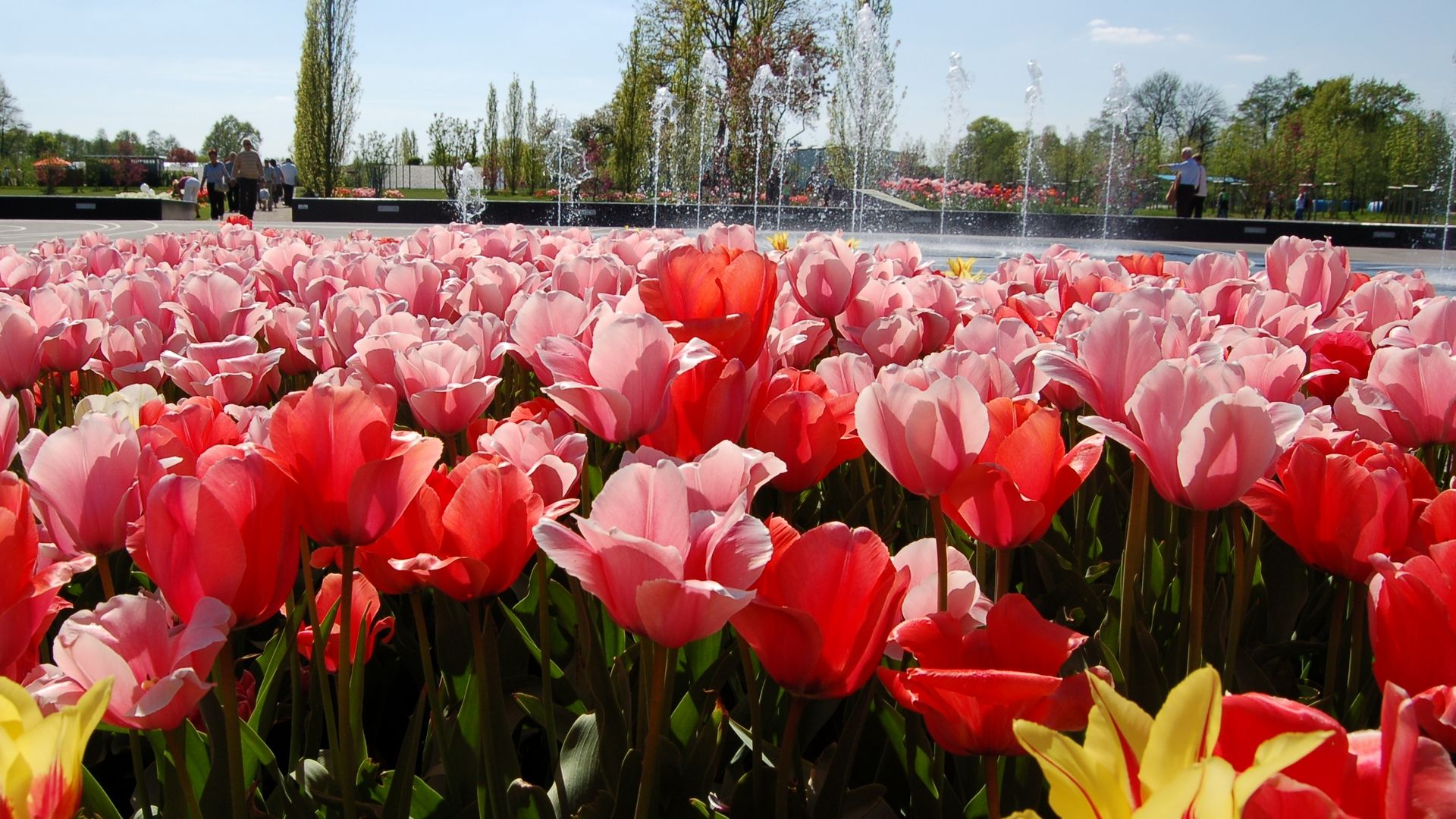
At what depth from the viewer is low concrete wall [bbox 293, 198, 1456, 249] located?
20047 mm

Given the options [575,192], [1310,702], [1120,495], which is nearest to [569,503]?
[1310,702]

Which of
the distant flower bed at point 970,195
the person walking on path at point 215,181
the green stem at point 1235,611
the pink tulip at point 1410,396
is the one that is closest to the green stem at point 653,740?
the green stem at point 1235,611

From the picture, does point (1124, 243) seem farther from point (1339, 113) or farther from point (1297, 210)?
point (1339, 113)

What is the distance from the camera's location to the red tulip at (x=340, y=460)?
830mm

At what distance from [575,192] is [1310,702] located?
1464 inches

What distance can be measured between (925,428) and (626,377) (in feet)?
0.99

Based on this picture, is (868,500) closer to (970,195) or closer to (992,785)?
(992,785)

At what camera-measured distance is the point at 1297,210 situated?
26.1 metres

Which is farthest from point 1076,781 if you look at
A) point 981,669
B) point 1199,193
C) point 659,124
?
point 659,124

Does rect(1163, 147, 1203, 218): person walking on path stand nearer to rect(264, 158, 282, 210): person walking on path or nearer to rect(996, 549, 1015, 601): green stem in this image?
rect(996, 549, 1015, 601): green stem

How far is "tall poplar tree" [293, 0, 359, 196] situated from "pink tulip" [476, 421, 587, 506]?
132 feet

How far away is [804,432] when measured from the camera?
1.09 m

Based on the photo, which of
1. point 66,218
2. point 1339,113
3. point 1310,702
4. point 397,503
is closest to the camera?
point 397,503

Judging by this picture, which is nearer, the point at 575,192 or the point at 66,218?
the point at 66,218
